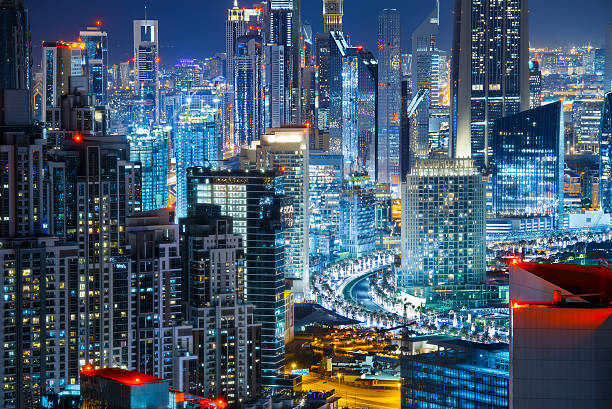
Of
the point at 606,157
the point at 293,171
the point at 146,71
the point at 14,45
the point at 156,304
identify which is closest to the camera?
the point at 156,304

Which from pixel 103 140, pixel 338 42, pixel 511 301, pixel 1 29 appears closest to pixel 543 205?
pixel 338 42

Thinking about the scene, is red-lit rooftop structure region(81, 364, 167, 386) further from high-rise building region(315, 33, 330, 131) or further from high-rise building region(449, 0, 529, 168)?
A: high-rise building region(315, 33, 330, 131)

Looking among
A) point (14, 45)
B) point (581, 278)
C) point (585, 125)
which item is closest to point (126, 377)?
point (581, 278)

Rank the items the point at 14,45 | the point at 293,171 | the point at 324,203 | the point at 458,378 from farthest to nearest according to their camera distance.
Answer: the point at 324,203 < the point at 293,171 < the point at 14,45 < the point at 458,378

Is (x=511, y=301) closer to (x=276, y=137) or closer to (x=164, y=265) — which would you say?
(x=164, y=265)

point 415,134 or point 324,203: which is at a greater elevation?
point 415,134

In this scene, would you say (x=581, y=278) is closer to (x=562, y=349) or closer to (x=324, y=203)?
(x=562, y=349)

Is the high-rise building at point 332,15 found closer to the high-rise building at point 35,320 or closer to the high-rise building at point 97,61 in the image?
the high-rise building at point 97,61
